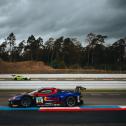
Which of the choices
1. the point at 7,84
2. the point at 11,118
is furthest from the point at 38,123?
the point at 7,84

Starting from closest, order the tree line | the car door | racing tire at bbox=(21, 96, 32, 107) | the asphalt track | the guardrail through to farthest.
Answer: the asphalt track, racing tire at bbox=(21, 96, 32, 107), the car door, the guardrail, the tree line

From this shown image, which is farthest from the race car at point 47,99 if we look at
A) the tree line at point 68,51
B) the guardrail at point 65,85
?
the tree line at point 68,51

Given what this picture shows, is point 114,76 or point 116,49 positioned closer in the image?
point 114,76

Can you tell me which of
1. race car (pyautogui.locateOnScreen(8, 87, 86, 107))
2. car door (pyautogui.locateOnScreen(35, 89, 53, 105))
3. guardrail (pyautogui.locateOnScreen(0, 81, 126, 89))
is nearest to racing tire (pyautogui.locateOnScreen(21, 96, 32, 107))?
race car (pyautogui.locateOnScreen(8, 87, 86, 107))

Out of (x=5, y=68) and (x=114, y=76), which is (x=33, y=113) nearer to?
(x=114, y=76)

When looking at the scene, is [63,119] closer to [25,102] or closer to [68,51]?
[25,102]

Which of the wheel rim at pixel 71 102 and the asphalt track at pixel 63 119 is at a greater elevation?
the wheel rim at pixel 71 102

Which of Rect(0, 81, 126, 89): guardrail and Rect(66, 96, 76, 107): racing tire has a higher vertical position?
Rect(0, 81, 126, 89): guardrail

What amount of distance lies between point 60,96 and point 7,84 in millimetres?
13804

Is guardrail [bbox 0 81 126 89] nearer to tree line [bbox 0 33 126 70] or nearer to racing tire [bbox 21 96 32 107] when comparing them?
racing tire [bbox 21 96 32 107]

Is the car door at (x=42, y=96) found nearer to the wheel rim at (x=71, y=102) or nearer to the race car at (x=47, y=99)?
the race car at (x=47, y=99)

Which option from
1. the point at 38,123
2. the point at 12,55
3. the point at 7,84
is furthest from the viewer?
the point at 12,55

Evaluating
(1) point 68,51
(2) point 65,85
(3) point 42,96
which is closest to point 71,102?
(3) point 42,96

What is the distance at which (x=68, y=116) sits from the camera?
12570 millimetres
